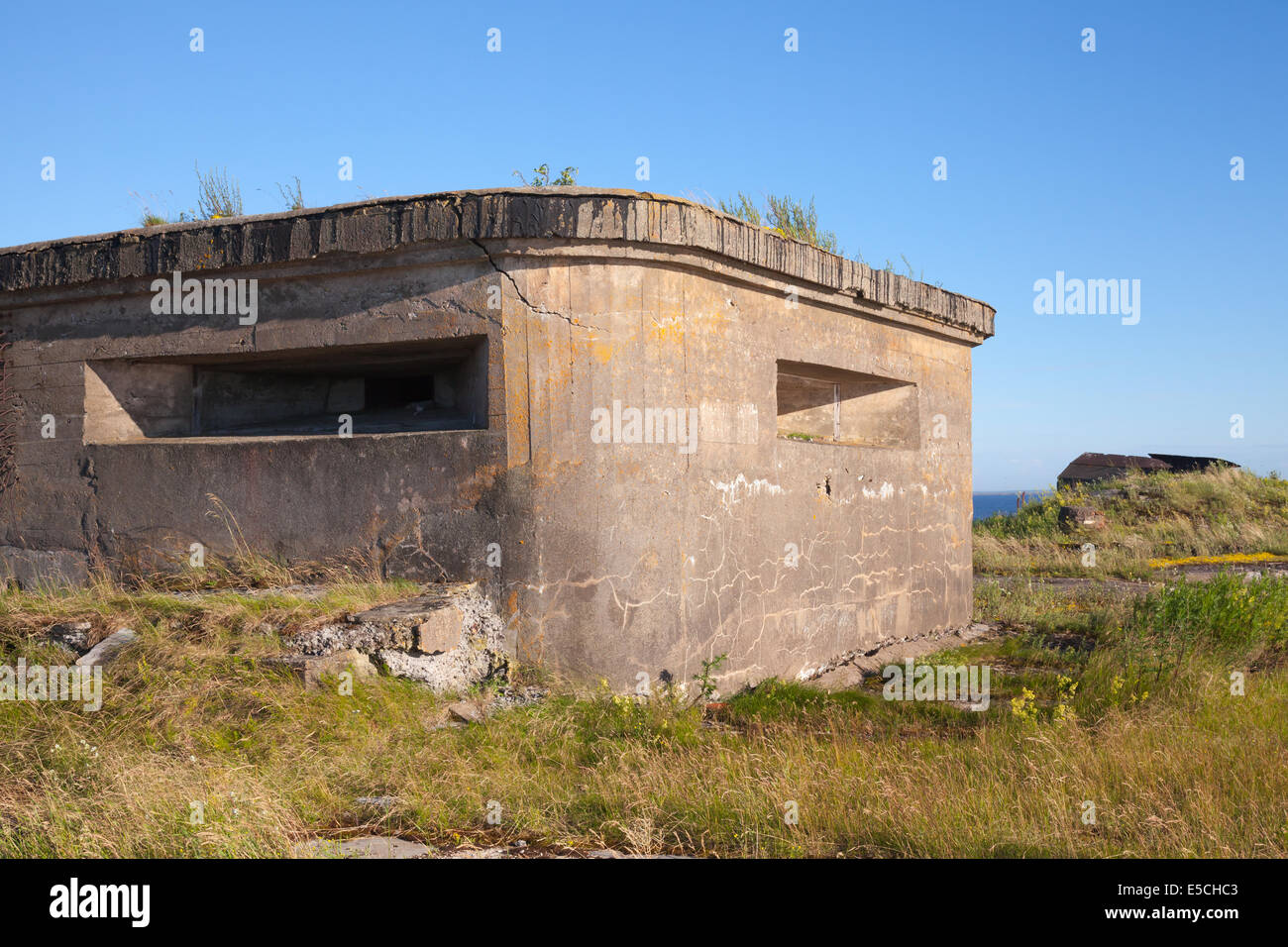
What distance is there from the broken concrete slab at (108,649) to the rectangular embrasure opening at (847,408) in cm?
435

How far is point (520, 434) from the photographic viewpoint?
5289mm

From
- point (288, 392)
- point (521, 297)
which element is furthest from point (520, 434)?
point (288, 392)

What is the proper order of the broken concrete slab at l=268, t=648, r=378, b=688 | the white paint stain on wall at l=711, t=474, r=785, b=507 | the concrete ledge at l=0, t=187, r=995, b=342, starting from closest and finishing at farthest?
the broken concrete slab at l=268, t=648, r=378, b=688 → the concrete ledge at l=0, t=187, r=995, b=342 → the white paint stain on wall at l=711, t=474, r=785, b=507

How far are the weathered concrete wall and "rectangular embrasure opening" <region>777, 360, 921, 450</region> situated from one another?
480 mm

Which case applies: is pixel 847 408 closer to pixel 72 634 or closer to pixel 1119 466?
pixel 72 634

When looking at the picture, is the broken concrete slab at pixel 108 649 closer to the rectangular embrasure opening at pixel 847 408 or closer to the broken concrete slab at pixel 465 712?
the broken concrete slab at pixel 465 712

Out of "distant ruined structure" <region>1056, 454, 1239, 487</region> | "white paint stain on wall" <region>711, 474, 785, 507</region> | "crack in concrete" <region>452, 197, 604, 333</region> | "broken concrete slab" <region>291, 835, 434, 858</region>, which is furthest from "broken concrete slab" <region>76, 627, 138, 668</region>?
"distant ruined structure" <region>1056, 454, 1239, 487</region>

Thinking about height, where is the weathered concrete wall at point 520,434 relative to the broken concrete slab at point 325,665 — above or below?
above

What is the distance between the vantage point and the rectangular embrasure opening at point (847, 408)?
7.22 m

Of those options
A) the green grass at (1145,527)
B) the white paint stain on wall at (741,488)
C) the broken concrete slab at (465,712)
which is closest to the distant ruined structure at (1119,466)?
the green grass at (1145,527)

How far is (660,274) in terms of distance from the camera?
5.49 metres

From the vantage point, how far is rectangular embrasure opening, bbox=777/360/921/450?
7.22 m

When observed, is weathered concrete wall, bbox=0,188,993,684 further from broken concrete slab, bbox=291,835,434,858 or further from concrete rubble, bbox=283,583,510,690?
broken concrete slab, bbox=291,835,434,858

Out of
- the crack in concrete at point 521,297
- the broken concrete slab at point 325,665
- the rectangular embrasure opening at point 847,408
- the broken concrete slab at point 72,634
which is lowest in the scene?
the broken concrete slab at point 325,665
